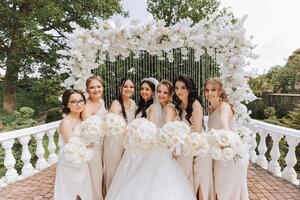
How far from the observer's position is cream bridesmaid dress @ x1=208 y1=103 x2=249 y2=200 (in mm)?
3016

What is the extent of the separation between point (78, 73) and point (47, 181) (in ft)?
6.32

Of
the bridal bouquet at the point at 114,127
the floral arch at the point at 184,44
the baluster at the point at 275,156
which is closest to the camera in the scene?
the bridal bouquet at the point at 114,127

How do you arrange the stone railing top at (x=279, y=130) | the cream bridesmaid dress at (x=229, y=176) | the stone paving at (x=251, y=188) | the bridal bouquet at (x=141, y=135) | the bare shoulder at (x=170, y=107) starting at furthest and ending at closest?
1. the stone railing top at (x=279, y=130)
2. the stone paving at (x=251, y=188)
3. the bare shoulder at (x=170, y=107)
4. the cream bridesmaid dress at (x=229, y=176)
5. the bridal bouquet at (x=141, y=135)

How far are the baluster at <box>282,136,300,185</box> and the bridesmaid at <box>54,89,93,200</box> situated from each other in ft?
9.96

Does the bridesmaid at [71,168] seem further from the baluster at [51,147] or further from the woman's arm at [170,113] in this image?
the baluster at [51,147]

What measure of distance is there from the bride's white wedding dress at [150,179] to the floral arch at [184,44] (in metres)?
1.19

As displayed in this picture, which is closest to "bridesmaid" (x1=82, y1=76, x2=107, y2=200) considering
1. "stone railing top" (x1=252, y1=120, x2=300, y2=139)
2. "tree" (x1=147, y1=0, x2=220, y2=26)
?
"stone railing top" (x1=252, y1=120, x2=300, y2=139)

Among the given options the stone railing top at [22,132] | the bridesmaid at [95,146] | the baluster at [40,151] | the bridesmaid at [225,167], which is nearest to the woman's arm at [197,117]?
the bridesmaid at [225,167]

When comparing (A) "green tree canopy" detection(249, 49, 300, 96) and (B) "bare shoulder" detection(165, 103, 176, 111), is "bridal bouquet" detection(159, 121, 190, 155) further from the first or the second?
(A) "green tree canopy" detection(249, 49, 300, 96)

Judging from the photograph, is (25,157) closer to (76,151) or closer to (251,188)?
(76,151)

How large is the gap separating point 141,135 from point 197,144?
1.93ft

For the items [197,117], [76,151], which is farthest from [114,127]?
[197,117]

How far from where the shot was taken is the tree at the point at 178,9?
52.5 feet

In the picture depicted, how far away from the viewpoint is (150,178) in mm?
2936
